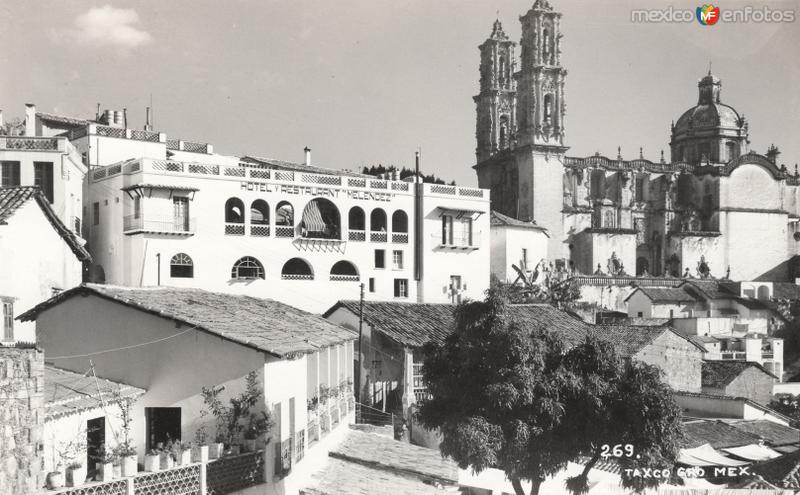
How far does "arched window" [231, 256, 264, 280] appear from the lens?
35906 mm

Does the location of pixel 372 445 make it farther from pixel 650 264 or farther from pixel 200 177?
pixel 650 264

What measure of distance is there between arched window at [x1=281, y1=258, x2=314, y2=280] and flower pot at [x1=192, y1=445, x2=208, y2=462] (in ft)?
82.8

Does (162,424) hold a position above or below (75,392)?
below

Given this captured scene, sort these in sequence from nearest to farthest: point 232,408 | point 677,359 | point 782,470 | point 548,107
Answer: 1. point 232,408
2. point 782,470
3. point 677,359
4. point 548,107

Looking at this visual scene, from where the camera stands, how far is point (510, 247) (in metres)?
49.3

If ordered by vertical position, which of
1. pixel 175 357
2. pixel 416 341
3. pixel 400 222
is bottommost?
pixel 416 341

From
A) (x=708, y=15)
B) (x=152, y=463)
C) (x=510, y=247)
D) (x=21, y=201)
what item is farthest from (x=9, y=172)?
(x=510, y=247)

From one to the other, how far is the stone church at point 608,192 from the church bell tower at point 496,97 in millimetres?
73

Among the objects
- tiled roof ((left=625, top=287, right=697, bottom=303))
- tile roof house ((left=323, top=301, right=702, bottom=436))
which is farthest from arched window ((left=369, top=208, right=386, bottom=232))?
tiled roof ((left=625, top=287, right=697, bottom=303))

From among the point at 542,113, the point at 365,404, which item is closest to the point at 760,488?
the point at 365,404

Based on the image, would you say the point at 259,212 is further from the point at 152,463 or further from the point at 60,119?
the point at 152,463

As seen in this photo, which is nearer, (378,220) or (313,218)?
(313,218)

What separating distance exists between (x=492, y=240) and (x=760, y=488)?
33442mm

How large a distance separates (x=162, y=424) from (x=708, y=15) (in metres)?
12.4
